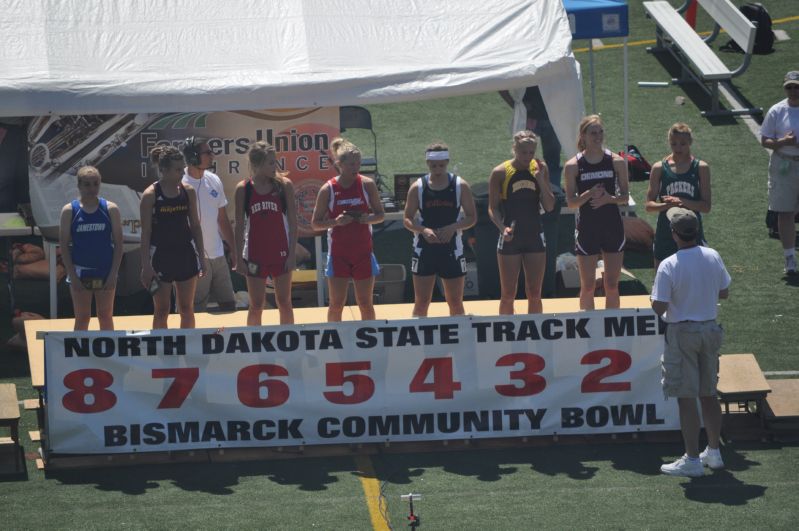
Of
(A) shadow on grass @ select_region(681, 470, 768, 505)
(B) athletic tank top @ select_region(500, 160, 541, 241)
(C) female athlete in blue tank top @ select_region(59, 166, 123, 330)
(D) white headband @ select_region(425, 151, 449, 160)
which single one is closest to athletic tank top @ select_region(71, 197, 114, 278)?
(C) female athlete in blue tank top @ select_region(59, 166, 123, 330)

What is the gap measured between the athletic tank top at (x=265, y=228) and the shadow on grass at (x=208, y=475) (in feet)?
5.64

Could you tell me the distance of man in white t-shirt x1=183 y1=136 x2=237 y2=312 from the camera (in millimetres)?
11148

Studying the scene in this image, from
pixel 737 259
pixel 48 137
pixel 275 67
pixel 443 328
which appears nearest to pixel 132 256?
pixel 48 137

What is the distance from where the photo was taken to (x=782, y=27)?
812 inches

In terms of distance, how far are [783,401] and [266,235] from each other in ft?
12.7

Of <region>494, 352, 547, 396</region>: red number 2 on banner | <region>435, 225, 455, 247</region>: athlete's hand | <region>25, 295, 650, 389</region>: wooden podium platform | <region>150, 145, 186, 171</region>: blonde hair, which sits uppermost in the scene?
<region>150, 145, 186, 171</region>: blonde hair

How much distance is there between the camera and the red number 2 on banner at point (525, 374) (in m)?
9.25

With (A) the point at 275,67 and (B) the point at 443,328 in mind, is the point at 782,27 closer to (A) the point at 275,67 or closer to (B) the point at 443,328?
(A) the point at 275,67

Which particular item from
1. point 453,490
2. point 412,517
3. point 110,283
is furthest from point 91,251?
point 412,517

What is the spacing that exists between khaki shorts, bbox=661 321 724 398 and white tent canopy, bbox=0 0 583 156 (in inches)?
167

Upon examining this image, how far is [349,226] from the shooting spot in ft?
32.7

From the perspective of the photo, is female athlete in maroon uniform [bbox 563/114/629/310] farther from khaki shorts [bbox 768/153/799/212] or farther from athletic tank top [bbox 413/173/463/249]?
khaki shorts [bbox 768/153/799/212]

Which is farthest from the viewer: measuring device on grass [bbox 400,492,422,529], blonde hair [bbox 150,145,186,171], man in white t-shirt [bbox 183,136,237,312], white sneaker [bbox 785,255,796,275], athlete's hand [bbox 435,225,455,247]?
white sneaker [bbox 785,255,796,275]

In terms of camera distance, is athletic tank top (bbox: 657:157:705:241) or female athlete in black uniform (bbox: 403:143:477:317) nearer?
female athlete in black uniform (bbox: 403:143:477:317)
